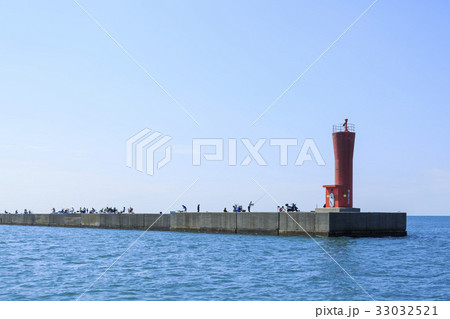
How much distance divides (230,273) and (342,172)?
2130 cm

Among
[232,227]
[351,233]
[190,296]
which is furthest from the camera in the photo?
[232,227]

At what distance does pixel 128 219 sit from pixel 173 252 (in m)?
32.8

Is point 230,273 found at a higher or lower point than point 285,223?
lower

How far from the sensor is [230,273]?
20.4 metres

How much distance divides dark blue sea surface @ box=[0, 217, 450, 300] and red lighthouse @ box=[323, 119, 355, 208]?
24.5 feet

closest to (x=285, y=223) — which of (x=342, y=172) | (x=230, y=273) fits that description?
(x=342, y=172)

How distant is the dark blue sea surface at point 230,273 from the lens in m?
16.2

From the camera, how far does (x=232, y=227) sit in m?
44.5

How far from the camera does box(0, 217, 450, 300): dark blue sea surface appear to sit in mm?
16188

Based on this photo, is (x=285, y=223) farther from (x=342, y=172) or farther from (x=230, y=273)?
(x=230, y=273)

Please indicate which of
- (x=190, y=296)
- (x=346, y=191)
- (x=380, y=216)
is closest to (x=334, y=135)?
(x=346, y=191)

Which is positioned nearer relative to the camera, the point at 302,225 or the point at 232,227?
the point at 302,225

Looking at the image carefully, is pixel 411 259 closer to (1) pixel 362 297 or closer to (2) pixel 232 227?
(1) pixel 362 297
